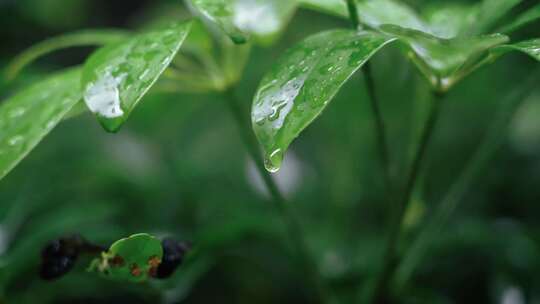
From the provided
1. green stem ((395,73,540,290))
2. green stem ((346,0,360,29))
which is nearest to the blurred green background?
green stem ((395,73,540,290))

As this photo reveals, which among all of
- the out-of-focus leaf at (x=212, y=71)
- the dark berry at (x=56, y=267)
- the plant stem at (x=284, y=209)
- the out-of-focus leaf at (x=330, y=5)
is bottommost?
the plant stem at (x=284, y=209)

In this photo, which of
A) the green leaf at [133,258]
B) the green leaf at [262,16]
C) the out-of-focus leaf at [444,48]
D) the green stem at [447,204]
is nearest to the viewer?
the out-of-focus leaf at [444,48]

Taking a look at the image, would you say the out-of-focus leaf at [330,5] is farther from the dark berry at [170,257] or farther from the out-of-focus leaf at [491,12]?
the dark berry at [170,257]

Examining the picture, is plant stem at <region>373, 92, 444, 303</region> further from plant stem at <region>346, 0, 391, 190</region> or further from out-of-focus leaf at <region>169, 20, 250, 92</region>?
out-of-focus leaf at <region>169, 20, 250, 92</region>

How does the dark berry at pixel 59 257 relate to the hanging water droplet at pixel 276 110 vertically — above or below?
below

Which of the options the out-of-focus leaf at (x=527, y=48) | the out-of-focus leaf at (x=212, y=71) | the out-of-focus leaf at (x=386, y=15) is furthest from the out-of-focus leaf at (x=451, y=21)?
the out-of-focus leaf at (x=212, y=71)

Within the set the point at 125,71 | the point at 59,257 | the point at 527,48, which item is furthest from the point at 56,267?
the point at 527,48

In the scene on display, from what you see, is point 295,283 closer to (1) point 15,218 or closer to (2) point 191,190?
(2) point 191,190
